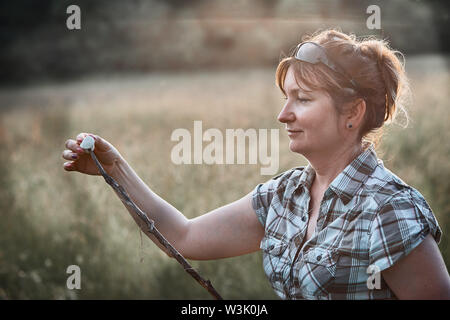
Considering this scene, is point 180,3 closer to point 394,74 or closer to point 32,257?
point 32,257

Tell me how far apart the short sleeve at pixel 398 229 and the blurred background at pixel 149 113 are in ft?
5.75

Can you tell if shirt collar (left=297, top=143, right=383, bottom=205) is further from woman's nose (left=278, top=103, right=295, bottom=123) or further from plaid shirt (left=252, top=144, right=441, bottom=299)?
woman's nose (left=278, top=103, right=295, bottom=123)

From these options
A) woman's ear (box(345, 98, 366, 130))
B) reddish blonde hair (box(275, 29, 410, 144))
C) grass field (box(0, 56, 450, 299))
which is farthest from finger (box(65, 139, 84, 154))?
grass field (box(0, 56, 450, 299))

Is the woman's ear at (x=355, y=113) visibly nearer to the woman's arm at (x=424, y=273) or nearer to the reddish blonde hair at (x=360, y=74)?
the reddish blonde hair at (x=360, y=74)

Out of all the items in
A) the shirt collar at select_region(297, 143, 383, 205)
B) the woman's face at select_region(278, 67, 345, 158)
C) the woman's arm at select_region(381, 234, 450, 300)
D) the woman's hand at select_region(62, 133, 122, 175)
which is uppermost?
the woman's face at select_region(278, 67, 345, 158)

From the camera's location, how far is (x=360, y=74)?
164cm

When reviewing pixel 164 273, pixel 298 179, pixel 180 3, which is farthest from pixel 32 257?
pixel 180 3

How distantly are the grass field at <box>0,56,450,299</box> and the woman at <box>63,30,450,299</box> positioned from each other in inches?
32.6

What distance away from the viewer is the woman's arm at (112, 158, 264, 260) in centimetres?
190

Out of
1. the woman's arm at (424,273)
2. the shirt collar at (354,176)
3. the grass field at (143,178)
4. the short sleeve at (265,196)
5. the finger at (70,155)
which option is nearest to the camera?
the woman's arm at (424,273)

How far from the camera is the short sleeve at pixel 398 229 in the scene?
4.60ft

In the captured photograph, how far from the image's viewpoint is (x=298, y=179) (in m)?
1.82

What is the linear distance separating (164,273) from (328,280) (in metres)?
1.98

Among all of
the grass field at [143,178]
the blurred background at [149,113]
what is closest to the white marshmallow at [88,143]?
the grass field at [143,178]
